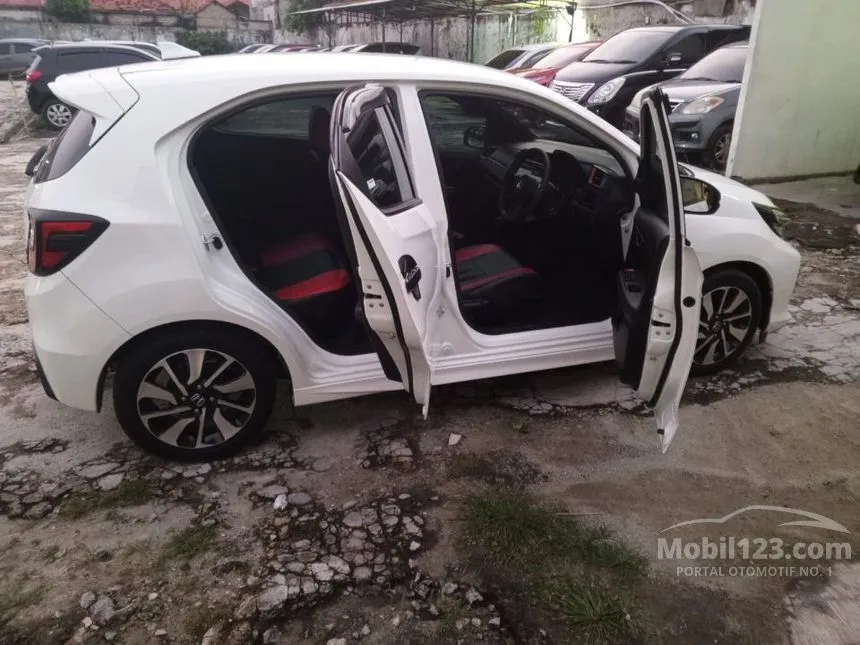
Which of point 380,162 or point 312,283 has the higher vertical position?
point 380,162

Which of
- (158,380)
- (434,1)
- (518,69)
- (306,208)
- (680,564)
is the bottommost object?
(680,564)

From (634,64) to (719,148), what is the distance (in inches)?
79.2

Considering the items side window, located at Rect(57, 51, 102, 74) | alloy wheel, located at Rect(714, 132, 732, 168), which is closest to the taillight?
alloy wheel, located at Rect(714, 132, 732, 168)

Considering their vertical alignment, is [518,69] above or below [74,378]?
above

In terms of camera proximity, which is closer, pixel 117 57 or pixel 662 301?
pixel 662 301

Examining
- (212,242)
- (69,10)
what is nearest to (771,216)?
(212,242)

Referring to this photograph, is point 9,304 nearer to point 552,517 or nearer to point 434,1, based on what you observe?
point 552,517

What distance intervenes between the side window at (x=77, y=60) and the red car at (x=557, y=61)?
7.89 m

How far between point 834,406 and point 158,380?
10.3ft

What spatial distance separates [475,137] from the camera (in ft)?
12.8

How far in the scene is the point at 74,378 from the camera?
7.94 ft

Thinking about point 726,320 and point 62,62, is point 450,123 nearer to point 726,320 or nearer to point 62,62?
point 726,320

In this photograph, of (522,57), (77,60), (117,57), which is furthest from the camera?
(522,57)

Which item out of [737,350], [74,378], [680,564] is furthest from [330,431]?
[737,350]
